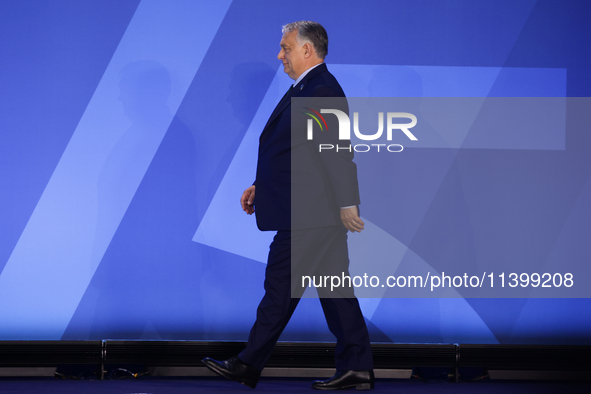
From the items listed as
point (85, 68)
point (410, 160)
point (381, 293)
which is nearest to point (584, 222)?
point (410, 160)

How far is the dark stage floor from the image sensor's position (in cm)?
176

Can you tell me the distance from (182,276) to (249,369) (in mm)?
718

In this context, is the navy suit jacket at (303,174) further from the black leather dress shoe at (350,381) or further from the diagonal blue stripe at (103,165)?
the diagonal blue stripe at (103,165)

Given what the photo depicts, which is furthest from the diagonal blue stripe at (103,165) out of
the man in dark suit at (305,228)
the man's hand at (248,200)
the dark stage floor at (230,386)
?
the man in dark suit at (305,228)

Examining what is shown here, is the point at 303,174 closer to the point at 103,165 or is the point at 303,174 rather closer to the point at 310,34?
the point at 310,34

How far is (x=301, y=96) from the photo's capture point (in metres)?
1.75

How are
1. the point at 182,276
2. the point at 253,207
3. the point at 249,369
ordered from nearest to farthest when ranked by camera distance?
the point at 249,369
the point at 253,207
the point at 182,276

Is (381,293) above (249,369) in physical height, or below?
above

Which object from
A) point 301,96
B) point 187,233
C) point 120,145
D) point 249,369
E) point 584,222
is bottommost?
point 249,369

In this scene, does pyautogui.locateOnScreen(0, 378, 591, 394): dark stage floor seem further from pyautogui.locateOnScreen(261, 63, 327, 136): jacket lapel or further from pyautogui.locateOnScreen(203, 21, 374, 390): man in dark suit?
pyautogui.locateOnScreen(261, 63, 327, 136): jacket lapel

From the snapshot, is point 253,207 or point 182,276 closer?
point 253,207

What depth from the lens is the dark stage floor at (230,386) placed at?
1756mm

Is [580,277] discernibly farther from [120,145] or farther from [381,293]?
[120,145]

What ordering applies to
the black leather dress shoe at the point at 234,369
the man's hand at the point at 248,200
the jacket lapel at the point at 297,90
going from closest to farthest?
the black leather dress shoe at the point at 234,369 < the jacket lapel at the point at 297,90 < the man's hand at the point at 248,200
